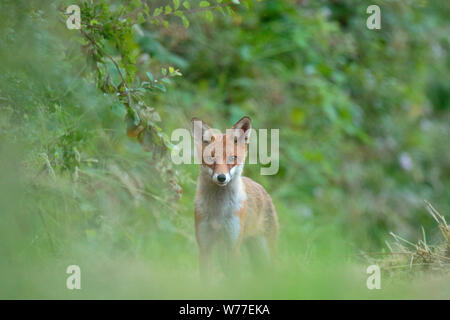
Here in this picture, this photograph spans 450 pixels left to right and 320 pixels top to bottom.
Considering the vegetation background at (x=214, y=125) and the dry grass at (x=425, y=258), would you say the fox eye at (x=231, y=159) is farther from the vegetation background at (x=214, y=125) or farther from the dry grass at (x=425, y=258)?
the dry grass at (x=425, y=258)

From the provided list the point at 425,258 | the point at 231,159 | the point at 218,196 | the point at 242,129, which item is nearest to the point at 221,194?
the point at 218,196

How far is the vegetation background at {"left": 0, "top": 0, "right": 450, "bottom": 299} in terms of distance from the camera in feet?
13.4

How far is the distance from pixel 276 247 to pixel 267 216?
1.01 ft

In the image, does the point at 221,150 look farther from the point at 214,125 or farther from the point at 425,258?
the point at 214,125

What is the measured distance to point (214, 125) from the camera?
801 cm

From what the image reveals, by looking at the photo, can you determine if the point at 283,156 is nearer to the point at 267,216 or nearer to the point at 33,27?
the point at 267,216

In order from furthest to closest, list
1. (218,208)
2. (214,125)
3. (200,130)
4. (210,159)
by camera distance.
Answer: (214,125) → (218,208) → (200,130) → (210,159)

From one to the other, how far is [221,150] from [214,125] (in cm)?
367

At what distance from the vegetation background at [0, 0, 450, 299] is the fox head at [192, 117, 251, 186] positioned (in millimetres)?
266

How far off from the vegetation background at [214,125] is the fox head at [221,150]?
27cm

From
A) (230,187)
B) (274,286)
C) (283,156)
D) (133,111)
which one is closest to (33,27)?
(133,111)

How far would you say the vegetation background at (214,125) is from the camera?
4070 millimetres

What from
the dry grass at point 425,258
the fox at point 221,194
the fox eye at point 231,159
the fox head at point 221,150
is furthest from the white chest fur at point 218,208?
the dry grass at point 425,258

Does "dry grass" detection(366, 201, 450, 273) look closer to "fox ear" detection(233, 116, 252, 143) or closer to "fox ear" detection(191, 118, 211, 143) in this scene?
"fox ear" detection(233, 116, 252, 143)
